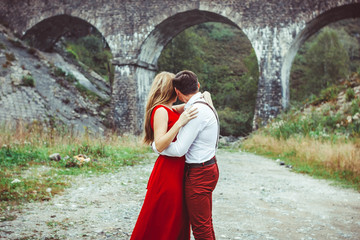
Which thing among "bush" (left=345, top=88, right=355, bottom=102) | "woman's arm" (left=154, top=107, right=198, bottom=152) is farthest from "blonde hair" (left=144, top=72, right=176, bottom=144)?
"bush" (left=345, top=88, right=355, bottom=102)

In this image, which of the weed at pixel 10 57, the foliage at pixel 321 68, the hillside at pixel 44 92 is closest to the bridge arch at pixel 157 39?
the hillside at pixel 44 92

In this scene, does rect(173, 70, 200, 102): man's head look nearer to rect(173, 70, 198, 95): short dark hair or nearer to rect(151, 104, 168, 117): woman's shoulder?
rect(173, 70, 198, 95): short dark hair

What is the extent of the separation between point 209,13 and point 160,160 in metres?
12.3

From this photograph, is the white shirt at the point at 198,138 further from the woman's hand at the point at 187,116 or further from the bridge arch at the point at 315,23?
the bridge arch at the point at 315,23

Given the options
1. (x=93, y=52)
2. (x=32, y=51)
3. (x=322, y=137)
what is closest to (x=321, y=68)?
(x=93, y=52)

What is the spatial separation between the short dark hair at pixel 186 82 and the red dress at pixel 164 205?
0.50m

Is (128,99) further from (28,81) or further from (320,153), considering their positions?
(320,153)

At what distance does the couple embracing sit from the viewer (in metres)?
2.34

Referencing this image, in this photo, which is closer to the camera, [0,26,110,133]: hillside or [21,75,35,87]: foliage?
[0,26,110,133]: hillside

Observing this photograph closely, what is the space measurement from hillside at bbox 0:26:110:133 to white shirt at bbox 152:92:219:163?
36.4 ft

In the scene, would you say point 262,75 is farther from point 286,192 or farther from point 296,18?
point 286,192

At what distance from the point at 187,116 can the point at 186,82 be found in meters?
0.29

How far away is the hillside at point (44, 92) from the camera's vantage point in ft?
43.9

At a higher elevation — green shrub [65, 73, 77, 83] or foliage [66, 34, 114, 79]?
foliage [66, 34, 114, 79]
